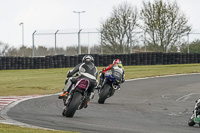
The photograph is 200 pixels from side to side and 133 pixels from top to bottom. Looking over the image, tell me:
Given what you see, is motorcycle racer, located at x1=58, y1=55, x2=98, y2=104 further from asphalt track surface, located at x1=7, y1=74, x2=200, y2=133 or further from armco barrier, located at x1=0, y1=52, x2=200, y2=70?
armco barrier, located at x1=0, y1=52, x2=200, y2=70

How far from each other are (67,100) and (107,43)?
2937 cm

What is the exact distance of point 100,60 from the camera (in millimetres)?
34312

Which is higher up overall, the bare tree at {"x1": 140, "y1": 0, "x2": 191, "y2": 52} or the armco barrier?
the bare tree at {"x1": 140, "y1": 0, "x2": 191, "y2": 52}

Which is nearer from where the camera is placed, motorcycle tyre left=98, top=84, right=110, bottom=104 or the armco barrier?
motorcycle tyre left=98, top=84, right=110, bottom=104

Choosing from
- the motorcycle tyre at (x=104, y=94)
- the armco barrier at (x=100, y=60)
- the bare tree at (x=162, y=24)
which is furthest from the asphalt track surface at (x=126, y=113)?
the bare tree at (x=162, y=24)

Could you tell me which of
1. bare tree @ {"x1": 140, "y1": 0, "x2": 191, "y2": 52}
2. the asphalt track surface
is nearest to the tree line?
bare tree @ {"x1": 140, "y1": 0, "x2": 191, "y2": 52}

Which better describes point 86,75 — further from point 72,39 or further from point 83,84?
point 72,39

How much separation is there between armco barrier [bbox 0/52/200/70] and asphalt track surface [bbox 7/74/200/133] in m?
14.8

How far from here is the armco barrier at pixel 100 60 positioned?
3353 centimetres

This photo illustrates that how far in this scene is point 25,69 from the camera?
110ft

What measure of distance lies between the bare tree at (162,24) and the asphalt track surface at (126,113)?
2875 cm

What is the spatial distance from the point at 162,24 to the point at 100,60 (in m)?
17.3

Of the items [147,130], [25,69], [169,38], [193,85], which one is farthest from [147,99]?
[169,38]

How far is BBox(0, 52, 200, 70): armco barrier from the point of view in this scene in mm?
33531
